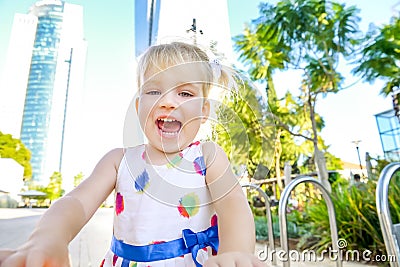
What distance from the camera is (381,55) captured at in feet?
8.73

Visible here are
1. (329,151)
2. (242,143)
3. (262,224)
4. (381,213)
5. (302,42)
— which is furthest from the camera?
(329,151)

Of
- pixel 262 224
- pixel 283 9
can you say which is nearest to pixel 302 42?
pixel 283 9

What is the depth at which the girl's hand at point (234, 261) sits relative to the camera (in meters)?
0.16

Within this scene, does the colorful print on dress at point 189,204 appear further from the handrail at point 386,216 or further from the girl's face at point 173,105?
the handrail at point 386,216

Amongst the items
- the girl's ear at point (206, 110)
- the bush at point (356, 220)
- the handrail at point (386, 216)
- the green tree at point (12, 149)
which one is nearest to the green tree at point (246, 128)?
the girl's ear at point (206, 110)

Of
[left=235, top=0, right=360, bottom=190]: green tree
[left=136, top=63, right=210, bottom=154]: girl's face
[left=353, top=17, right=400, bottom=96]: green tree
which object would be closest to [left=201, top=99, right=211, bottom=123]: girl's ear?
[left=136, top=63, right=210, bottom=154]: girl's face

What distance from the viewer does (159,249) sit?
0.33 m

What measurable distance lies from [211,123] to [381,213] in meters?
0.54

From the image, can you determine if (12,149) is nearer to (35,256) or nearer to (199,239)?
(199,239)

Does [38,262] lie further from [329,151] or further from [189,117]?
[329,151]

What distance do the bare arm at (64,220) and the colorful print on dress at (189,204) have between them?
0.10m

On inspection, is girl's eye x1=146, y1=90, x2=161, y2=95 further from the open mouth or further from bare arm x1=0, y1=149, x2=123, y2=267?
bare arm x1=0, y1=149, x2=123, y2=267

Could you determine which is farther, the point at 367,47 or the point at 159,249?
the point at 367,47

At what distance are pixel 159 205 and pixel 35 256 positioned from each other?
0.20 metres
